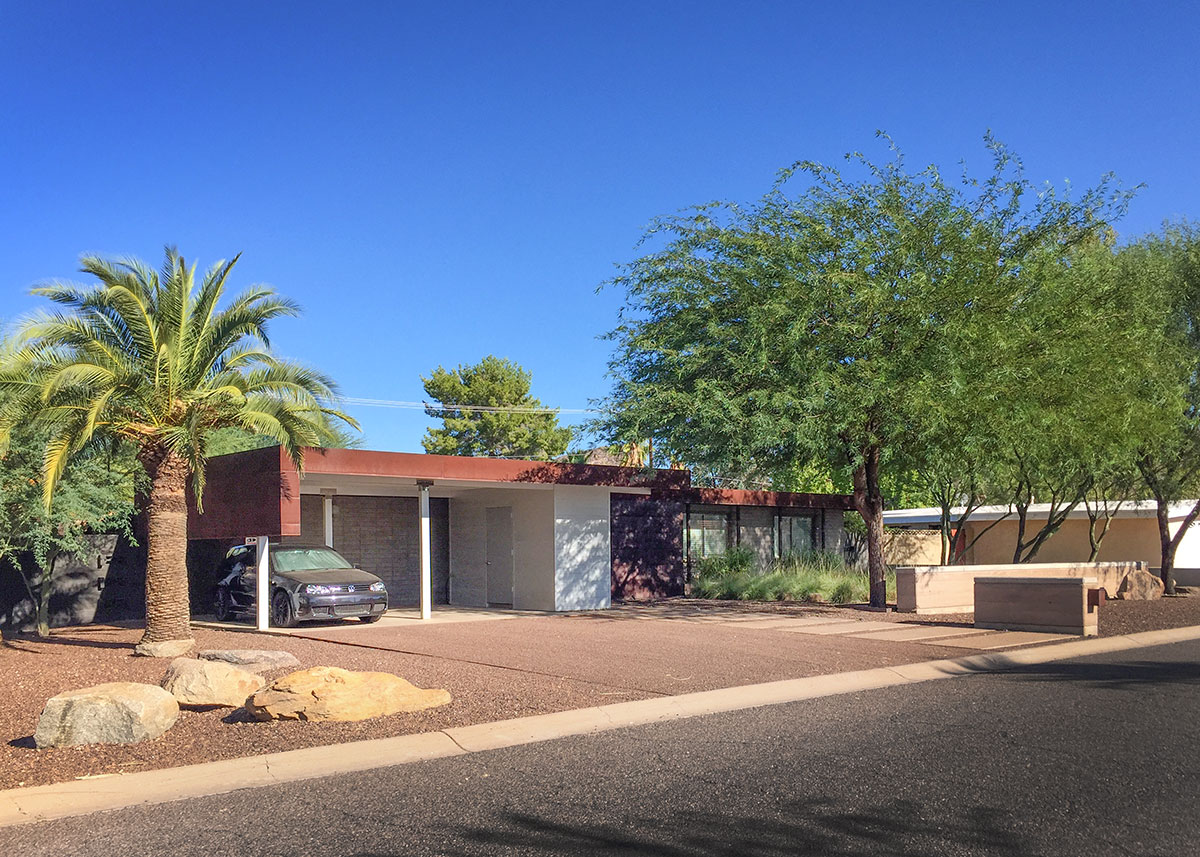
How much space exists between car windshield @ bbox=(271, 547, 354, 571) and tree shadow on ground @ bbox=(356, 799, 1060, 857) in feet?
49.2

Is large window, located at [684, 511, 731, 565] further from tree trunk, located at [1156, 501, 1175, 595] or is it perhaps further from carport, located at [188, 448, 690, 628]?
tree trunk, located at [1156, 501, 1175, 595]

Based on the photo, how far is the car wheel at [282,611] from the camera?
19375mm

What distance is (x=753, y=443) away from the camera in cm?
1900

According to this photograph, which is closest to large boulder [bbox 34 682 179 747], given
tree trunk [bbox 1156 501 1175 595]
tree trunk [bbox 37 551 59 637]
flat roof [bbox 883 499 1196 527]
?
tree trunk [bbox 37 551 59 637]

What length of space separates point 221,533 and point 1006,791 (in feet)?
52.3

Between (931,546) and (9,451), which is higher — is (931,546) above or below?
below

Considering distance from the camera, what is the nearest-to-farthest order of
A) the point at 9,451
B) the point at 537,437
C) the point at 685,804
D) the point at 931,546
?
the point at 685,804 → the point at 9,451 → the point at 931,546 → the point at 537,437

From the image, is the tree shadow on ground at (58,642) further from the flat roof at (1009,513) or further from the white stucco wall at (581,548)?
the flat roof at (1009,513)

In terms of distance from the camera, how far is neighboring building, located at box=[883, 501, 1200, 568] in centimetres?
3519

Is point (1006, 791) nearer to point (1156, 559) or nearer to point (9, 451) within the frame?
point (9, 451)

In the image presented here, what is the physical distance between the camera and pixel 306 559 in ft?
68.2

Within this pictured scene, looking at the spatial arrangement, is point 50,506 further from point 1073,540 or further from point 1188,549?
point 1188,549

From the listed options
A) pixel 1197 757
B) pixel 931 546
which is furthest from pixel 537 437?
pixel 1197 757

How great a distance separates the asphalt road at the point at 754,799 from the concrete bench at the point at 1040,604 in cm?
785
